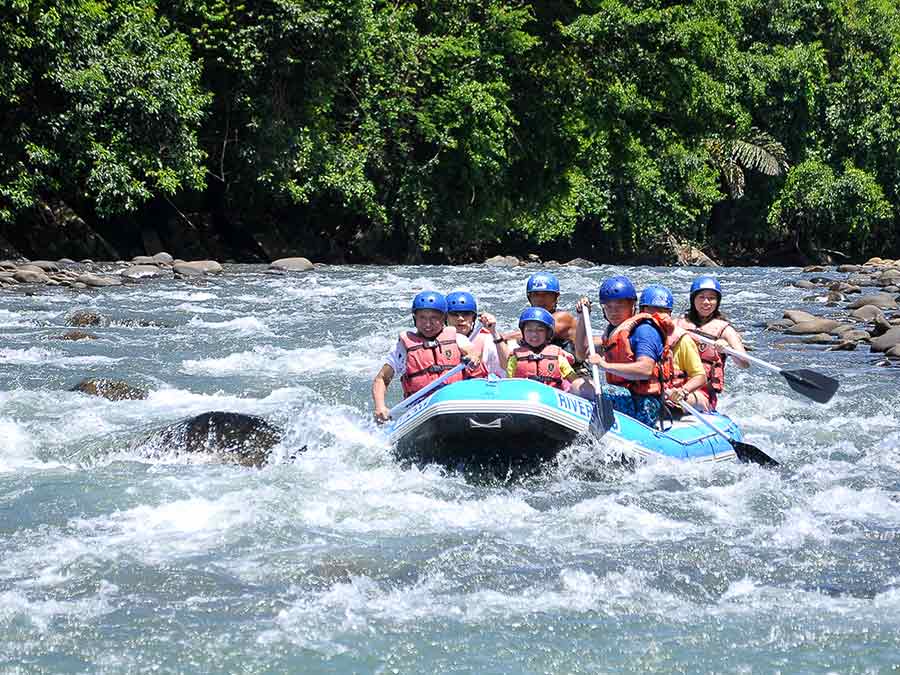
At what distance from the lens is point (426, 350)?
814 cm

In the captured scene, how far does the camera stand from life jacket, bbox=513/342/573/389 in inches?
312

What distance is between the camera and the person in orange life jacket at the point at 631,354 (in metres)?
7.79

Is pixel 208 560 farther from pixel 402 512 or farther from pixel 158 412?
pixel 158 412

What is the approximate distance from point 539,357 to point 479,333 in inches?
19.2

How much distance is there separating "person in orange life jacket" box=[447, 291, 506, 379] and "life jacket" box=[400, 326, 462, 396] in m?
0.12

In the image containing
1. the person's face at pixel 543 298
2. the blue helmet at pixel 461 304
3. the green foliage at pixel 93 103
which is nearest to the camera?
the blue helmet at pixel 461 304

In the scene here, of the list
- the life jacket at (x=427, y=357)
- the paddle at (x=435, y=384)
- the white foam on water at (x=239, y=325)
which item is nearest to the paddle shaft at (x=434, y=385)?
the paddle at (x=435, y=384)

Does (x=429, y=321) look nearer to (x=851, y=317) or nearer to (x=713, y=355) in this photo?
(x=713, y=355)

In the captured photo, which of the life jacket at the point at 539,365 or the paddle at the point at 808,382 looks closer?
the life jacket at the point at 539,365

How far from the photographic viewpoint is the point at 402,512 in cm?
670

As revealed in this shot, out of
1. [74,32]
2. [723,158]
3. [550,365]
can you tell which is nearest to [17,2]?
[74,32]

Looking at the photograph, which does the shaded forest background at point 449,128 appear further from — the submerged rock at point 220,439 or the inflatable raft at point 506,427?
the inflatable raft at point 506,427

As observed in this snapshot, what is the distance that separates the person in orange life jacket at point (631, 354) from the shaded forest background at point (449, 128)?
14028mm

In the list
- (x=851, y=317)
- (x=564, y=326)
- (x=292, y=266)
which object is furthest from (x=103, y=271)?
(x=564, y=326)
